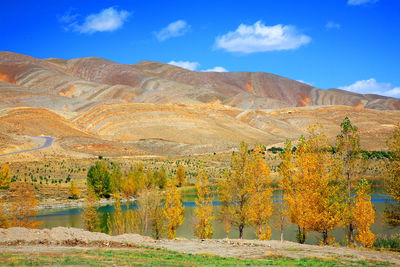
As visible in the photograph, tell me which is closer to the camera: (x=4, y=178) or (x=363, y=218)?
(x=363, y=218)

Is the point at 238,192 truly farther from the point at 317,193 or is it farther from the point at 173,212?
the point at 317,193

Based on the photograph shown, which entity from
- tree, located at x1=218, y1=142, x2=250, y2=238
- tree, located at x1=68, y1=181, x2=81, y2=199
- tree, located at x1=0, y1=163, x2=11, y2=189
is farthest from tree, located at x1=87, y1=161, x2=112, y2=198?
tree, located at x1=218, y1=142, x2=250, y2=238

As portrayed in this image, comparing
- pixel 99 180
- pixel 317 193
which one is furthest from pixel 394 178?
pixel 99 180

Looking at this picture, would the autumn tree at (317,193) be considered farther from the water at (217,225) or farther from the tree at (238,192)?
the water at (217,225)

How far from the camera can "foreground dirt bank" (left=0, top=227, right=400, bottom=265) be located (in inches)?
738

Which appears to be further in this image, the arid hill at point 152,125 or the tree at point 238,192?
the arid hill at point 152,125

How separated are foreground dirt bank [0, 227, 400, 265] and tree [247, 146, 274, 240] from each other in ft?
23.0

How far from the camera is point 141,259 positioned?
52.5 feet

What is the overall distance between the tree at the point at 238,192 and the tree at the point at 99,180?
3309 cm

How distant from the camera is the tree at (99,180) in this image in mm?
59562

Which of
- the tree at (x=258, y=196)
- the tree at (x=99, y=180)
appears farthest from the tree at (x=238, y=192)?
the tree at (x=99, y=180)

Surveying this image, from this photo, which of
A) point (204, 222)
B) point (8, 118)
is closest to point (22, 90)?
point (8, 118)

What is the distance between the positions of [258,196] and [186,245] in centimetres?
970

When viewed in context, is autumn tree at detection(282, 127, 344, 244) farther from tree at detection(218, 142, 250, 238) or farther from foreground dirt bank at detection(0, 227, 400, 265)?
foreground dirt bank at detection(0, 227, 400, 265)
